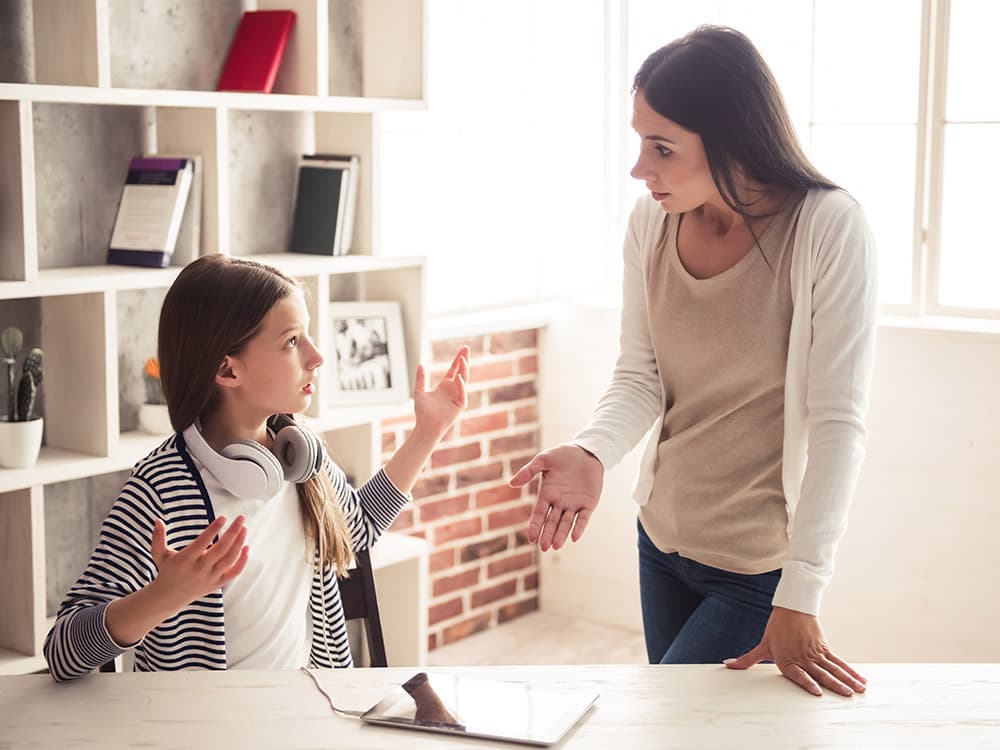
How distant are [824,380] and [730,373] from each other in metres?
0.19

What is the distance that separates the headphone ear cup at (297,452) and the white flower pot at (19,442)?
2.73 feet

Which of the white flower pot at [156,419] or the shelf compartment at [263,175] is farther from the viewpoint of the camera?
the shelf compartment at [263,175]

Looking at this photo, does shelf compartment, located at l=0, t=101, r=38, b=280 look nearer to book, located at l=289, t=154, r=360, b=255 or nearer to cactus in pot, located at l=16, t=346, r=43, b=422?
cactus in pot, located at l=16, t=346, r=43, b=422

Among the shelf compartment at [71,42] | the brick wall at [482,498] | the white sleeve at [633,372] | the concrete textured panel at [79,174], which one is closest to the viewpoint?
the white sleeve at [633,372]

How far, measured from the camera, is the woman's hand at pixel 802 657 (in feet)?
5.33

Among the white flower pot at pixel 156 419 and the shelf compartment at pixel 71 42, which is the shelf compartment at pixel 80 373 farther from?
the shelf compartment at pixel 71 42

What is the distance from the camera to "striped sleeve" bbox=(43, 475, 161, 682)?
Result: 1608 mm

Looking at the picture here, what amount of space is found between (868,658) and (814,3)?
1960 millimetres

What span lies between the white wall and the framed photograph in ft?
4.56

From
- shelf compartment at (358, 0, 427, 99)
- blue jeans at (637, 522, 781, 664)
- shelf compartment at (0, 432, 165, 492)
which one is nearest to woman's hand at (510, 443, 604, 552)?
blue jeans at (637, 522, 781, 664)

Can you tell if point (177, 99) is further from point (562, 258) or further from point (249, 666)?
point (562, 258)

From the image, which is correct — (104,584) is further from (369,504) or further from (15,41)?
(15,41)

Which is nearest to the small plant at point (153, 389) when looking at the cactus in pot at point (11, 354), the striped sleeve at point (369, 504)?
the cactus in pot at point (11, 354)

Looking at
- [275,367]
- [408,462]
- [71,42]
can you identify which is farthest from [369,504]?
[71,42]
